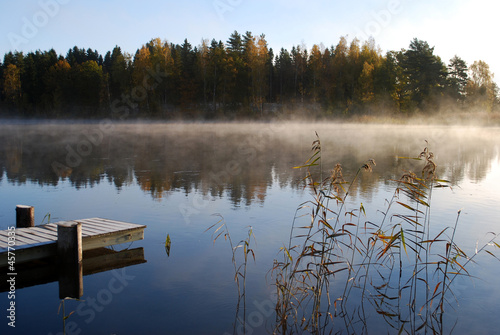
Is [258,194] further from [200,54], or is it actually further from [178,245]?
[200,54]

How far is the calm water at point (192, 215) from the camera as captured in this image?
6.00 meters

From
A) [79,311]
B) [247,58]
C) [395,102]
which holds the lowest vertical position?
[79,311]

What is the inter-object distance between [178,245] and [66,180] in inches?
393

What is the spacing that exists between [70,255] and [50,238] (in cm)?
60

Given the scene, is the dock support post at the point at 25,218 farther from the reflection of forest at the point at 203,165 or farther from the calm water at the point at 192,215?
the reflection of forest at the point at 203,165

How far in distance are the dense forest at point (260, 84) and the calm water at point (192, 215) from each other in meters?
36.0

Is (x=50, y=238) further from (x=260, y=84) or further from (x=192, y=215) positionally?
(x=260, y=84)

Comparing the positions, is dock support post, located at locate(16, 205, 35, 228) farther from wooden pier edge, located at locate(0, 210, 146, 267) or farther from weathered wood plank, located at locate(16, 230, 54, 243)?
weathered wood plank, located at locate(16, 230, 54, 243)

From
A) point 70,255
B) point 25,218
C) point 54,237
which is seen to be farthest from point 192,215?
point 70,255

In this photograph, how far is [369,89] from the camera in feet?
208

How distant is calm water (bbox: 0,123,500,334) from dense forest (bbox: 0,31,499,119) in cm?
3603

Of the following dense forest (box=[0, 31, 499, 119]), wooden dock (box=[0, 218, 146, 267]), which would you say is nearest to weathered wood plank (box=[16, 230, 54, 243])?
wooden dock (box=[0, 218, 146, 267])

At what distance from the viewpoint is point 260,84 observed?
63.9 metres

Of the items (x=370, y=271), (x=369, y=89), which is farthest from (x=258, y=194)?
(x=369, y=89)
